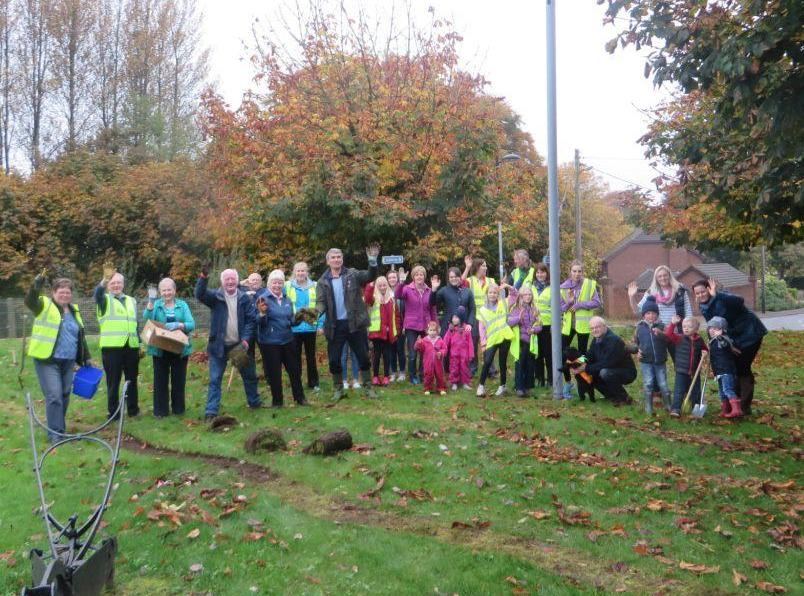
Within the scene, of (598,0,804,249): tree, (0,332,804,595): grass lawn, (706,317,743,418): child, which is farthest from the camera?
(706,317,743,418): child

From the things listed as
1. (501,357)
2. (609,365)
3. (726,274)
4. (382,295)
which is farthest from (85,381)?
(726,274)

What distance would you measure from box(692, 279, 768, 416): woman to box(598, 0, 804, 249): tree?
1.07 metres

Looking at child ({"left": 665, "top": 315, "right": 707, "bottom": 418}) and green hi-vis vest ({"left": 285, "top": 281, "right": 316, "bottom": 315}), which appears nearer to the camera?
child ({"left": 665, "top": 315, "right": 707, "bottom": 418})

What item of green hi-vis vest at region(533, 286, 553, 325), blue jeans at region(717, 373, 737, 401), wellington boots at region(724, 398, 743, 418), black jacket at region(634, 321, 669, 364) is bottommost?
wellington boots at region(724, 398, 743, 418)

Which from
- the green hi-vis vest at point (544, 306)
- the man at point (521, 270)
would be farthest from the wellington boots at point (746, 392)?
the man at point (521, 270)

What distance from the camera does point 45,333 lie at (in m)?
9.24

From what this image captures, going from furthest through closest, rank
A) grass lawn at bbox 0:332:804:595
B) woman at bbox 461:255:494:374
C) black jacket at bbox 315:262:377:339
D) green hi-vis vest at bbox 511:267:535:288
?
woman at bbox 461:255:494:374
green hi-vis vest at bbox 511:267:535:288
black jacket at bbox 315:262:377:339
grass lawn at bbox 0:332:804:595

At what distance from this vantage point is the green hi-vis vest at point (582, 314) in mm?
11859

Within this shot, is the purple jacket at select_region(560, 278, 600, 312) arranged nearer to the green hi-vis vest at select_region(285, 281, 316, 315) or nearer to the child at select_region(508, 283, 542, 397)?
the child at select_region(508, 283, 542, 397)

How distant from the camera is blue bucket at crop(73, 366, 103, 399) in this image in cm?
959

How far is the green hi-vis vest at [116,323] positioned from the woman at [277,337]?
1.82 metres

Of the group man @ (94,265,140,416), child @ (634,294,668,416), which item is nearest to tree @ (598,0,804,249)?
child @ (634,294,668,416)

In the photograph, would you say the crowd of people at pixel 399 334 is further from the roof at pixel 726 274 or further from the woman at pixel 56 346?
the roof at pixel 726 274

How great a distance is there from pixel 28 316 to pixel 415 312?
17692mm
